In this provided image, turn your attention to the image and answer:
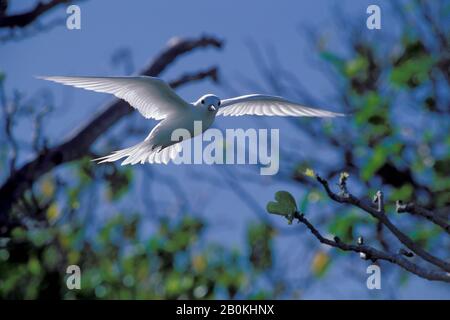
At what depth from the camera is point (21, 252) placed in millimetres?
5145

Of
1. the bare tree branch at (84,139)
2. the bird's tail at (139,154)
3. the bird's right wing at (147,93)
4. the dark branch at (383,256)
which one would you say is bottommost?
the dark branch at (383,256)

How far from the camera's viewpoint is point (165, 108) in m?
3.51

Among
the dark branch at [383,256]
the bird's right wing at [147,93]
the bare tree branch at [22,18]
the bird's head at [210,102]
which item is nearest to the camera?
the dark branch at [383,256]

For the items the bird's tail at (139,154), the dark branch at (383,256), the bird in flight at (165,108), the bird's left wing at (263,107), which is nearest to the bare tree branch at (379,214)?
the dark branch at (383,256)

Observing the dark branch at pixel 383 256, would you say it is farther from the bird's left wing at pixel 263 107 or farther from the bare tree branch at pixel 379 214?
the bird's left wing at pixel 263 107

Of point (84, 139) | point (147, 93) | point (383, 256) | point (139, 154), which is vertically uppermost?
point (84, 139)

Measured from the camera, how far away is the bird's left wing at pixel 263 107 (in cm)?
368

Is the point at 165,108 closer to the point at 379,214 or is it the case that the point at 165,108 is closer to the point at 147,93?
the point at 147,93

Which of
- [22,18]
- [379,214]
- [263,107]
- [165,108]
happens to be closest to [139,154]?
[165,108]

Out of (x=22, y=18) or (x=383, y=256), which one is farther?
(x=22, y=18)

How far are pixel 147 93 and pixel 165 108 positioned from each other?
85mm
